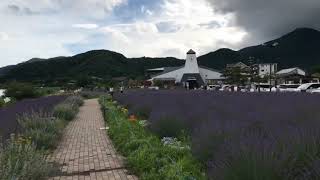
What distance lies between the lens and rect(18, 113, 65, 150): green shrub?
11594 millimetres

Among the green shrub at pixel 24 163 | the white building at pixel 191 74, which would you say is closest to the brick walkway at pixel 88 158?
the green shrub at pixel 24 163

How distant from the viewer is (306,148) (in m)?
5.12

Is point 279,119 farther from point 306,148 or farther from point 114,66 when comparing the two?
point 114,66

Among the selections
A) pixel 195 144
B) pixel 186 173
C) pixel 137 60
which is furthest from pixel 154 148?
pixel 137 60

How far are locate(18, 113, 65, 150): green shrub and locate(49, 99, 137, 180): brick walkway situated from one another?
28 cm

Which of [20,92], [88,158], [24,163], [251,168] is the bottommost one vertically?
[88,158]

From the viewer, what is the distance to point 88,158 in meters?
10.5

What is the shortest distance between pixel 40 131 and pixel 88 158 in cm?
205

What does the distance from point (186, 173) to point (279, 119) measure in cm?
182

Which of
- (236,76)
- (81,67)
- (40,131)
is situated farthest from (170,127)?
(81,67)

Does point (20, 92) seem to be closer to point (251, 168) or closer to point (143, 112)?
point (143, 112)

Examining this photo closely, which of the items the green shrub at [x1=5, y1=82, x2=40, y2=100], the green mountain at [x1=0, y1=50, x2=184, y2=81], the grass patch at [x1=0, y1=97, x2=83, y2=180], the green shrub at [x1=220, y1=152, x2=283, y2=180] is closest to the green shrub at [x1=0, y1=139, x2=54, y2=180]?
the grass patch at [x1=0, y1=97, x2=83, y2=180]

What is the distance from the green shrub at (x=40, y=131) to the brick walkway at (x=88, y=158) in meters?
0.28

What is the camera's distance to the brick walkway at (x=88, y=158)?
28.3ft
